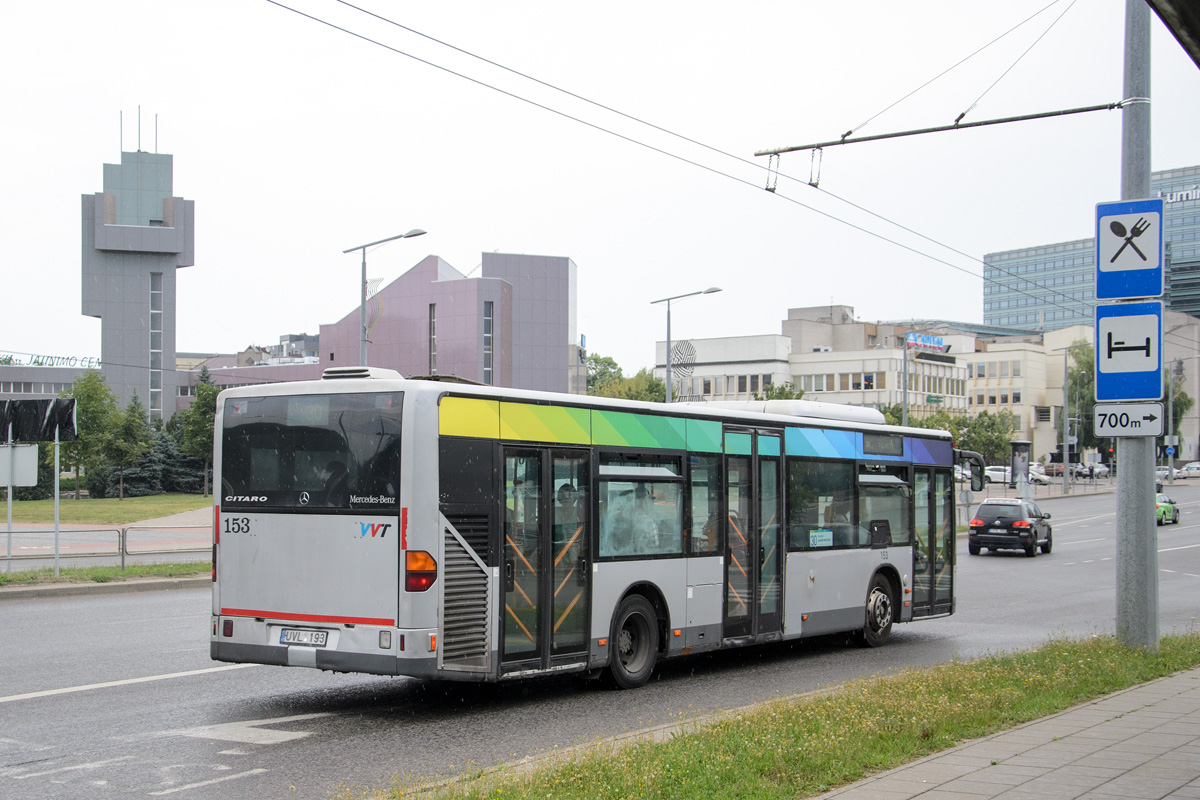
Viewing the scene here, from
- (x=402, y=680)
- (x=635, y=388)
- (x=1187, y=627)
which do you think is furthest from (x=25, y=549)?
(x=635, y=388)

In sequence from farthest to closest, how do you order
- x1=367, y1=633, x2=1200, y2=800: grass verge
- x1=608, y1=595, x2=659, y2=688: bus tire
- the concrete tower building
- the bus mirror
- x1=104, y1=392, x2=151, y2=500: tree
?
1. the concrete tower building
2. x1=104, y1=392, x2=151, y2=500: tree
3. the bus mirror
4. x1=608, y1=595, x2=659, y2=688: bus tire
5. x1=367, y1=633, x2=1200, y2=800: grass verge

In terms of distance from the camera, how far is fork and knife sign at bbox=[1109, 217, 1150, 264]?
11.7m

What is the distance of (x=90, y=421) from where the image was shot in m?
65.5

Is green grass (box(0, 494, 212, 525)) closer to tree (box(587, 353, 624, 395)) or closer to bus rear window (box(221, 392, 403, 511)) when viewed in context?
bus rear window (box(221, 392, 403, 511))

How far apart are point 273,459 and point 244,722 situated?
84.0 inches

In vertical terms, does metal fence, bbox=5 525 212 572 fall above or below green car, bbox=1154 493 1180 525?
above

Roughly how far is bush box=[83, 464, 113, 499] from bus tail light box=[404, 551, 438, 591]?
6818cm

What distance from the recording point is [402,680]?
11766mm

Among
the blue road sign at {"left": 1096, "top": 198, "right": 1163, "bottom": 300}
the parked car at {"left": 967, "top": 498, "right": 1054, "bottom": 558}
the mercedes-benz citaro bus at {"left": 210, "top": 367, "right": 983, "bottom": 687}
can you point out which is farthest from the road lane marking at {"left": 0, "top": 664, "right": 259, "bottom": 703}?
the parked car at {"left": 967, "top": 498, "right": 1054, "bottom": 558}

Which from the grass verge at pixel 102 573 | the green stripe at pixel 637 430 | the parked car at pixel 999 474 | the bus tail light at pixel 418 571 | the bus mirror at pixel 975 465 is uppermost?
the green stripe at pixel 637 430

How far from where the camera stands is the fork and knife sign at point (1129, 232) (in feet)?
38.3

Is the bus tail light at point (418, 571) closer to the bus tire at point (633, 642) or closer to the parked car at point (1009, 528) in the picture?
the bus tire at point (633, 642)

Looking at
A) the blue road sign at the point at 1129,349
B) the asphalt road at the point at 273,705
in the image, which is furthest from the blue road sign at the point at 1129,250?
the asphalt road at the point at 273,705

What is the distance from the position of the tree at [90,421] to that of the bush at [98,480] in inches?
113
